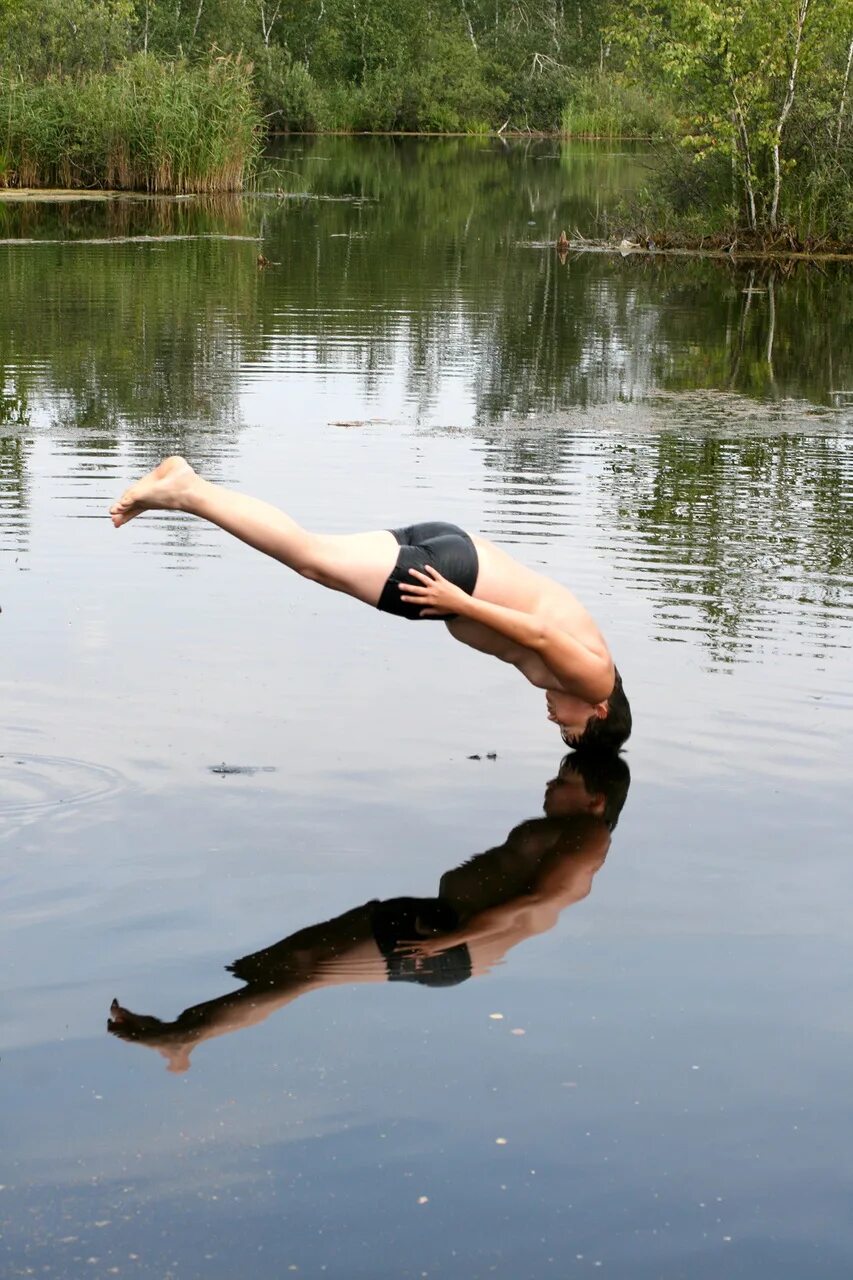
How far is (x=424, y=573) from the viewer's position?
6180 millimetres

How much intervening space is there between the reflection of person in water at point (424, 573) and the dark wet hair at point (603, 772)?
293 millimetres

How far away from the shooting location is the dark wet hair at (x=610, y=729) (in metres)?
6.73

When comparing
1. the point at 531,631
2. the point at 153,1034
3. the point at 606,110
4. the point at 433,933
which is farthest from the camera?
the point at 606,110

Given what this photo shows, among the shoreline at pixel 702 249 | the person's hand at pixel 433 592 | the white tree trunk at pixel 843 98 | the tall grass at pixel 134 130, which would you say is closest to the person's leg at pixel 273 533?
the person's hand at pixel 433 592

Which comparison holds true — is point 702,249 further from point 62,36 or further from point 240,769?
point 240,769

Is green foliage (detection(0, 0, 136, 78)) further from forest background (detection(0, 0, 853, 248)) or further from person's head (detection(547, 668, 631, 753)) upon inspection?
person's head (detection(547, 668, 631, 753))

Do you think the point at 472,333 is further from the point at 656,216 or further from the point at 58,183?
the point at 58,183

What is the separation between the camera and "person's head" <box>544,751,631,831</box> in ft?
21.1

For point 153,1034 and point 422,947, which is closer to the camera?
point 153,1034

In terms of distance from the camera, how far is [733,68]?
27672mm

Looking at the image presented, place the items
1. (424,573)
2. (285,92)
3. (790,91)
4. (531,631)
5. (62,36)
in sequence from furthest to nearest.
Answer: (285,92), (62,36), (790,91), (531,631), (424,573)

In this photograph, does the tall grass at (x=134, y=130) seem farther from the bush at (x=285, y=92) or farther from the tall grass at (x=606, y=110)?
the tall grass at (x=606, y=110)

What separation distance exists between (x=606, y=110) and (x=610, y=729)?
202 feet

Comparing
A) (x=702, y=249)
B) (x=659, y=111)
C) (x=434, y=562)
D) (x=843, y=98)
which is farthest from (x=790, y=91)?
(x=659, y=111)
